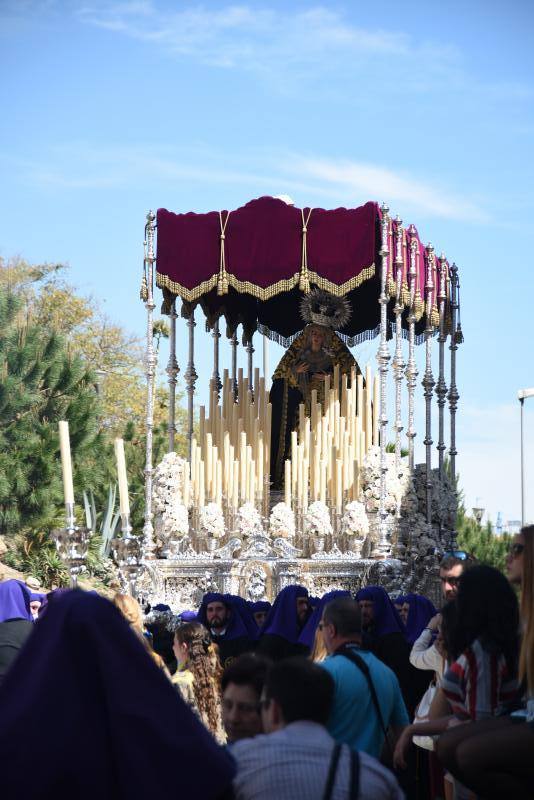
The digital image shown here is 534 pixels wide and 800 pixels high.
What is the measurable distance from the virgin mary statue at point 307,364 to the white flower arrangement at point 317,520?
6.38 feet

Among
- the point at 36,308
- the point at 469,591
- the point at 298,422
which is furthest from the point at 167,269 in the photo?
the point at 36,308

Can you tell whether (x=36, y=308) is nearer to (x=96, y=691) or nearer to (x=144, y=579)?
(x=144, y=579)

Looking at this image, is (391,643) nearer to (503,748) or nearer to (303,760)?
(503,748)

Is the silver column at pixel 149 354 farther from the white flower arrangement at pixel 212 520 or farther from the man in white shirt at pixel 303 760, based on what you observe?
the man in white shirt at pixel 303 760

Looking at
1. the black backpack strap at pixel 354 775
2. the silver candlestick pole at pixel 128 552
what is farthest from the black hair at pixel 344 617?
the silver candlestick pole at pixel 128 552

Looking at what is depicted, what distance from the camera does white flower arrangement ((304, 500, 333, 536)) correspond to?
1767 centimetres

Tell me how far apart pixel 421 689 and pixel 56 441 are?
51.4 feet

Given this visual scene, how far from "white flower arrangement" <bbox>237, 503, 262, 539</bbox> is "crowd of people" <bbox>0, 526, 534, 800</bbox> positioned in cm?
854

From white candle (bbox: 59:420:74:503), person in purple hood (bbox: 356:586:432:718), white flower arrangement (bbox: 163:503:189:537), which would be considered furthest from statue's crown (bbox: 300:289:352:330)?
white candle (bbox: 59:420:74:503)

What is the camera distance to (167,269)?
1872 cm

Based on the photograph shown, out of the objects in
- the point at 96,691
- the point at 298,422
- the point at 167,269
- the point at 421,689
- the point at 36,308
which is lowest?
the point at 421,689

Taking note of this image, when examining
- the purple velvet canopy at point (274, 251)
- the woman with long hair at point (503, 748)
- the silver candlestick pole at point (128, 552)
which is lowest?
the woman with long hair at point (503, 748)

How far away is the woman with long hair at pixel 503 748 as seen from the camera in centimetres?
539

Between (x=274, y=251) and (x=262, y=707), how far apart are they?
1393cm
